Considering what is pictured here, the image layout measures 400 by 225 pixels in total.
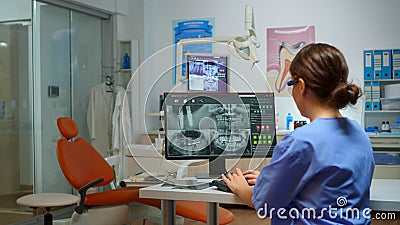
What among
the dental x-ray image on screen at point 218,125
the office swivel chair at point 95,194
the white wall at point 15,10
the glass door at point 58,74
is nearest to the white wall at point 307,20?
the glass door at point 58,74

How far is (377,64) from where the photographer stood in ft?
16.9

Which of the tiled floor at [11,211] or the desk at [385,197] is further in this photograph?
the tiled floor at [11,211]

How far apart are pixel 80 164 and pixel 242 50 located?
130cm

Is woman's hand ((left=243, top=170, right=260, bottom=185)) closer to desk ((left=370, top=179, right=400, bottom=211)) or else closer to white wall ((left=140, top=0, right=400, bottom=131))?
desk ((left=370, top=179, right=400, bottom=211))

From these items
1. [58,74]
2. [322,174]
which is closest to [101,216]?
[322,174]

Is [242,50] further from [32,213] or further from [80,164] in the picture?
[32,213]

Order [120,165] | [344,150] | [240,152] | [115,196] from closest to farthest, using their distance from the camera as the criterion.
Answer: [344,150] → [240,152] → [115,196] → [120,165]

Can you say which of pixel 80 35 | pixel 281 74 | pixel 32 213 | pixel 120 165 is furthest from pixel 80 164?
pixel 281 74

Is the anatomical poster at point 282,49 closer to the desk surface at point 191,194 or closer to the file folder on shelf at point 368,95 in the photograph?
the file folder on shelf at point 368,95

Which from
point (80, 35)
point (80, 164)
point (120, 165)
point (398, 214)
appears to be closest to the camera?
point (80, 164)

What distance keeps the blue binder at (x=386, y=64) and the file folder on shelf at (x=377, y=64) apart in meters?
0.03

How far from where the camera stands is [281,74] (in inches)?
219

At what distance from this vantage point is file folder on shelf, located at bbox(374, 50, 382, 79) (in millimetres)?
5141

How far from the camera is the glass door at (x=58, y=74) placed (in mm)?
4773
